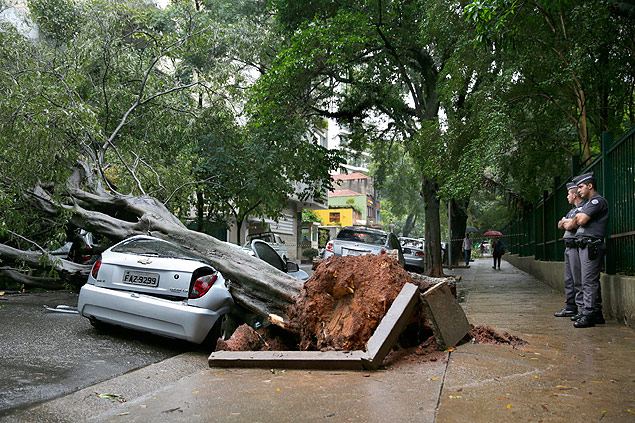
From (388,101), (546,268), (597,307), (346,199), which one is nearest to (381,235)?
(546,268)

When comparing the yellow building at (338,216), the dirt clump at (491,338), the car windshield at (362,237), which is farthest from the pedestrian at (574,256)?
the yellow building at (338,216)

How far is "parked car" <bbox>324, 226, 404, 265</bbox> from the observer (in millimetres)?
15523

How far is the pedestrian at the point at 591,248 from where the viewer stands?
263 inches

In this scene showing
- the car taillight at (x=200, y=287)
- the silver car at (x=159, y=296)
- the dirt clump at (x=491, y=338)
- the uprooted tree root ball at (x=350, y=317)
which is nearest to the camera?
the uprooted tree root ball at (x=350, y=317)

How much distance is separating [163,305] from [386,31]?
1357cm

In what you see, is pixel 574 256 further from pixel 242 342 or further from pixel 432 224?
pixel 432 224

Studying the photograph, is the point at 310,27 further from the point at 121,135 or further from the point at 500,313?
the point at 500,313

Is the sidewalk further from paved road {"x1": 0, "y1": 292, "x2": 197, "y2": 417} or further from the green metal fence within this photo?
the green metal fence

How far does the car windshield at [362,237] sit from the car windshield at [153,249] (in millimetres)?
9272

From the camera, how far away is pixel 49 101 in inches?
335

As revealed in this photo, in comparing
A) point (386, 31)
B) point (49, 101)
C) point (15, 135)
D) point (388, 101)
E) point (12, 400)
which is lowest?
point (12, 400)

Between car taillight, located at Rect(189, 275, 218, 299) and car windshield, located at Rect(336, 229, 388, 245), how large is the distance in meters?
10.2

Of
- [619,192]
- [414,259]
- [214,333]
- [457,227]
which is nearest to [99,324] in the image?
[214,333]

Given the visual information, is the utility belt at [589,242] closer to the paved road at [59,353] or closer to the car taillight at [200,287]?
the car taillight at [200,287]
